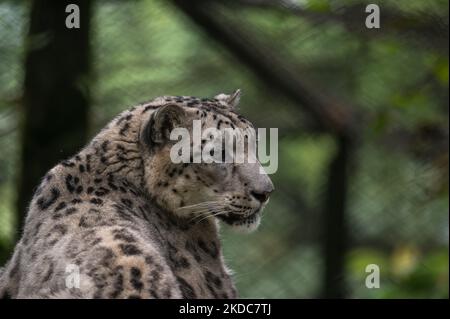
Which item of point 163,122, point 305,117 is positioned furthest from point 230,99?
point 305,117

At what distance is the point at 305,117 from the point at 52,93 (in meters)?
1.57

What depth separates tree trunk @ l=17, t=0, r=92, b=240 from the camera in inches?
236

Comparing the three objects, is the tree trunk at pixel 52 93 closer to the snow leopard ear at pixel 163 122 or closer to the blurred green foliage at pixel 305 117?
the blurred green foliage at pixel 305 117

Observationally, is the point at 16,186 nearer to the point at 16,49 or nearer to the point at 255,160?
the point at 16,49

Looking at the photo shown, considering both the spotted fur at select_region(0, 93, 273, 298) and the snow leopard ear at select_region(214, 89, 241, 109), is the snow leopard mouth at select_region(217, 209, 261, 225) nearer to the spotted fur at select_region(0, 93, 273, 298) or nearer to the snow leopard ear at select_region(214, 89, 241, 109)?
the spotted fur at select_region(0, 93, 273, 298)

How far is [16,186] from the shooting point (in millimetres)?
6148

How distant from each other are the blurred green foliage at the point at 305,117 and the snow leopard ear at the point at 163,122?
1.78m

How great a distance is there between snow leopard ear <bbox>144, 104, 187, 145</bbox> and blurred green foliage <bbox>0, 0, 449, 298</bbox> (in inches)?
69.9

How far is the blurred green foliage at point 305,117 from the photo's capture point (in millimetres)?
6492

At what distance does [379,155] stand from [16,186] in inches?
120

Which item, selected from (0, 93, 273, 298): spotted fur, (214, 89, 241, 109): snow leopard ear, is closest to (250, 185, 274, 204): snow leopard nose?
(0, 93, 273, 298): spotted fur
